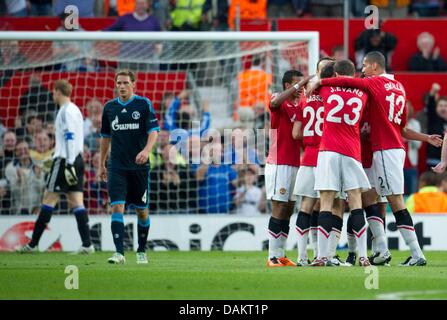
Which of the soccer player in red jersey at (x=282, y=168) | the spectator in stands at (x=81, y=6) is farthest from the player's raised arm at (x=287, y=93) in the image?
the spectator in stands at (x=81, y=6)

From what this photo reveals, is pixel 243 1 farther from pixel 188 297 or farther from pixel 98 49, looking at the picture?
pixel 188 297

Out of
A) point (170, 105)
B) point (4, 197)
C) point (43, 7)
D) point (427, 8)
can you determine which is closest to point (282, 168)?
point (170, 105)

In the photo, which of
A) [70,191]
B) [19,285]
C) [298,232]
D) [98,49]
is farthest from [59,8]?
[19,285]

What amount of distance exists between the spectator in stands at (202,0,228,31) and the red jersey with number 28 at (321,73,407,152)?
8.77 meters

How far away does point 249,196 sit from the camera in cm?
1781

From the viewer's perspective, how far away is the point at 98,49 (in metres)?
18.6

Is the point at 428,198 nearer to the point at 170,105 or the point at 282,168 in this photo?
the point at 170,105

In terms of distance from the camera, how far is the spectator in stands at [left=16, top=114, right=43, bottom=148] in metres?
17.8

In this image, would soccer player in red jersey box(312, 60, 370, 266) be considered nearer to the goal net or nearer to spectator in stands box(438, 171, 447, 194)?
the goal net

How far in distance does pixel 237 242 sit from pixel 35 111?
386cm

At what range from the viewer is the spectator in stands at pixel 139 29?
1873 centimetres

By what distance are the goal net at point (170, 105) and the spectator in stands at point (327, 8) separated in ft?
10.3

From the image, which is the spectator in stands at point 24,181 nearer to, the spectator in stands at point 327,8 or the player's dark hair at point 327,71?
the spectator in stands at point 327,8

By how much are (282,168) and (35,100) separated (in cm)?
677
